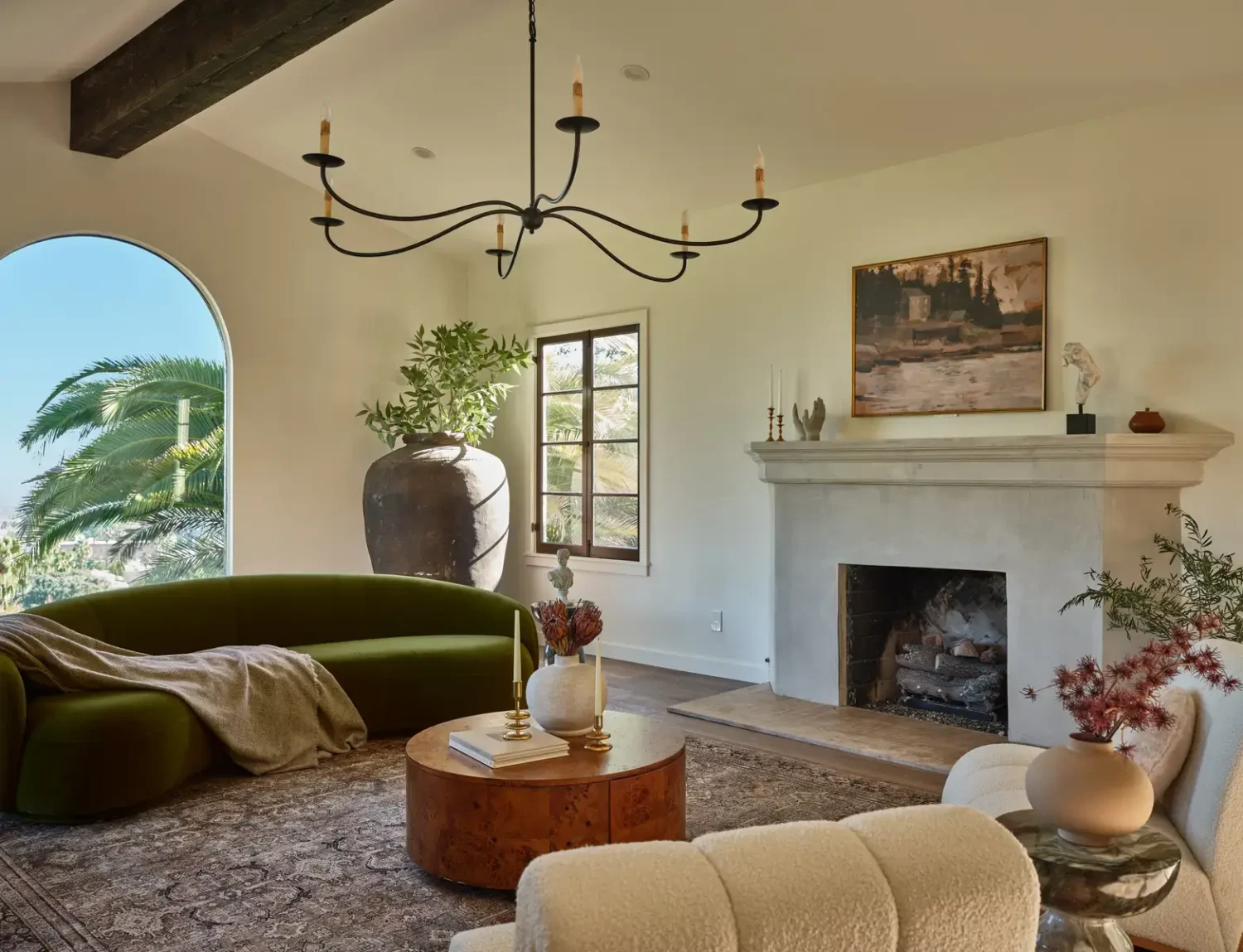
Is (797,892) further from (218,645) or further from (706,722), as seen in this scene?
(218,645)

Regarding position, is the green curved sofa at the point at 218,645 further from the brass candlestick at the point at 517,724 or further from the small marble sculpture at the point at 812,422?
the small marble sculpture at the point at 812,422

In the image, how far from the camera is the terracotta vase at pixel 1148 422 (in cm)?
428

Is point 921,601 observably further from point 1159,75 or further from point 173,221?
point 173,221

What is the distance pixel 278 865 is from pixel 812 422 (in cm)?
339

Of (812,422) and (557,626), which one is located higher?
(812,422)

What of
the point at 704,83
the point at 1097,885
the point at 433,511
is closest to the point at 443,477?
the point at 433,511

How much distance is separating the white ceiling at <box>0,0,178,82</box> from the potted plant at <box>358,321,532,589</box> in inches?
94.5

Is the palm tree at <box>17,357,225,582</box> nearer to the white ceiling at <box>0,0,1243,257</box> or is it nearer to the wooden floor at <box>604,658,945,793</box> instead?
the white ceiling at <box>0,0,1243,257</box>

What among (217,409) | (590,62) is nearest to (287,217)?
(217,409)

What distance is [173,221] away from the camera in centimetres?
602

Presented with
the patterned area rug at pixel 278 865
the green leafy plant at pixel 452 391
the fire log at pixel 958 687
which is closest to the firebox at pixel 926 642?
the fire log at pixel 958 687

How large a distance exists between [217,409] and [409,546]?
147 centimetres

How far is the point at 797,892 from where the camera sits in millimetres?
958

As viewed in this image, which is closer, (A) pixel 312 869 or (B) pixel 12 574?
(A) pixel 312 869
